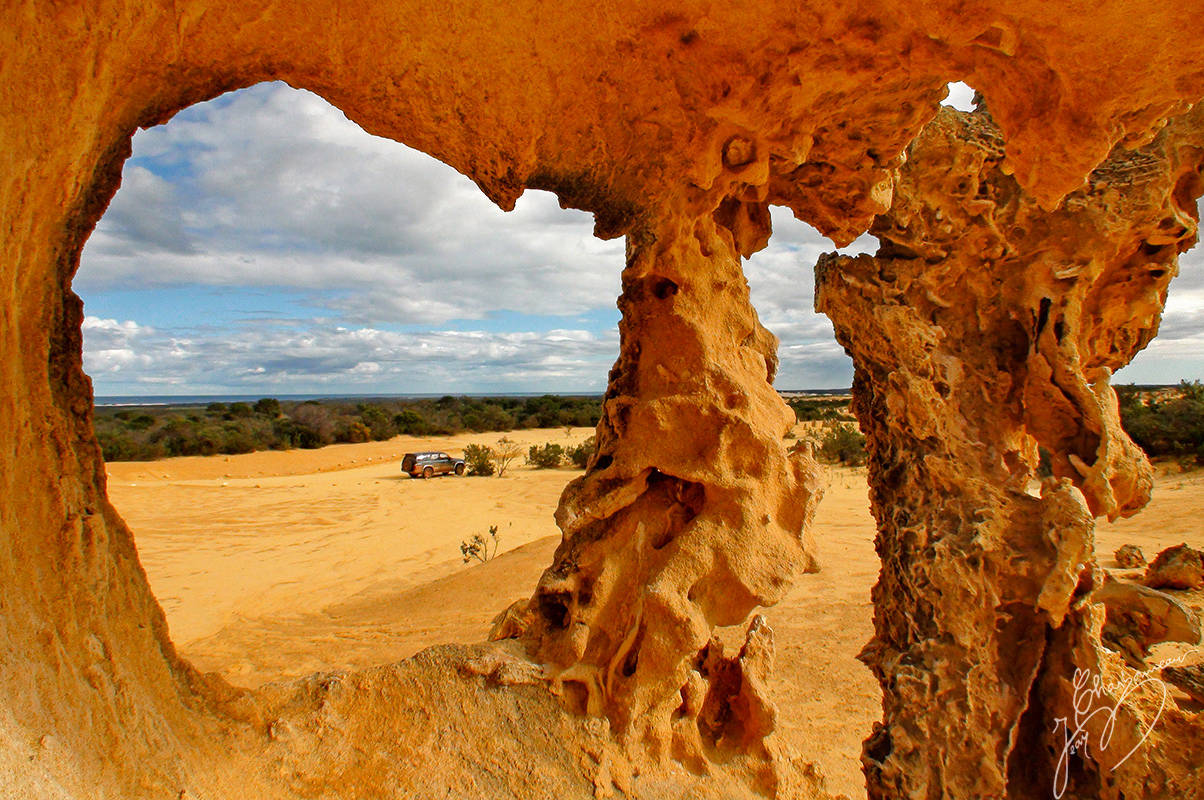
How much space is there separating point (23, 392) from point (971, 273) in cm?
396

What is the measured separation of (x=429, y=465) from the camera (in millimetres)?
15609

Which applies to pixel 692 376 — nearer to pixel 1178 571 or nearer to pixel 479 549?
pixel 1178 571

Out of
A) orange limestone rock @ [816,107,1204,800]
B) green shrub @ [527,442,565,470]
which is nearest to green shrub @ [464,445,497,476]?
green shrub @ [527,442,565,470]

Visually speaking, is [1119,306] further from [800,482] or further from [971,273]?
[800,482]

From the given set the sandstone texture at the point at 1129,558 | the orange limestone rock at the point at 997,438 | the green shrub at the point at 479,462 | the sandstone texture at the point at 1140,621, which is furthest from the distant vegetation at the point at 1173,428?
the green shrub at the point at 479,462

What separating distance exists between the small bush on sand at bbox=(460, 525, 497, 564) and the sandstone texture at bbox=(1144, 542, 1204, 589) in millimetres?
6899

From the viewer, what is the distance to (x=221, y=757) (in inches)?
73.9

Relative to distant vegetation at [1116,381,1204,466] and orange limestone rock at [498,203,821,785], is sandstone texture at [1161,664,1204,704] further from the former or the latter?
distant vegetation at [1116,381,1204,466]

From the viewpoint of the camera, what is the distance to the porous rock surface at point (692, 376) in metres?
1.63

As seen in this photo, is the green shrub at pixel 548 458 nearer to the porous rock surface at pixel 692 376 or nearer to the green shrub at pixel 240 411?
the porous rock surface at pixel 692 376

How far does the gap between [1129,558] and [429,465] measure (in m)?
13.3

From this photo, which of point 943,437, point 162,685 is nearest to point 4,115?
point 162,685

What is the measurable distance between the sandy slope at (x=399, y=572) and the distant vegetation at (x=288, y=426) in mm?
4921
